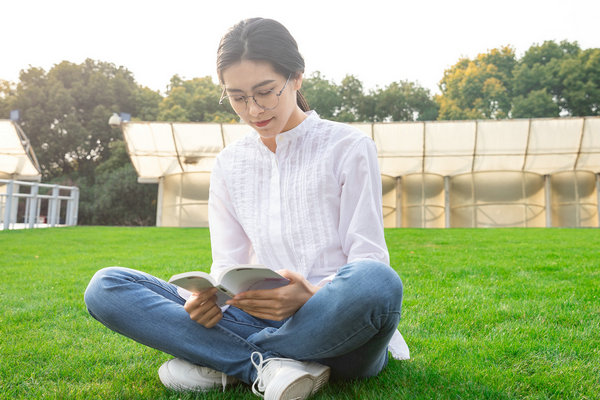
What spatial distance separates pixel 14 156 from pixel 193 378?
1941cm

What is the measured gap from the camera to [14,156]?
18.6 m

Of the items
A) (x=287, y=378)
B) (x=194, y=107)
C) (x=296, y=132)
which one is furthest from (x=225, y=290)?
(x=194, y=107)

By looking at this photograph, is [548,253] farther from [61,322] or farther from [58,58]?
[58,58]

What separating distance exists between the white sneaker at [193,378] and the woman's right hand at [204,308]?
0.23 m

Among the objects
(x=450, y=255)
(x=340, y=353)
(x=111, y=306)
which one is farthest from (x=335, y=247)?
(x=450, y=255)

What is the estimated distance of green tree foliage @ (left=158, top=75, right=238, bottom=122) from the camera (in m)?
28.9

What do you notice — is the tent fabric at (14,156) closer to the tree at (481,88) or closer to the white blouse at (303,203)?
the white blouse at (303,203)

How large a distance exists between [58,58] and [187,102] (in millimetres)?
8262

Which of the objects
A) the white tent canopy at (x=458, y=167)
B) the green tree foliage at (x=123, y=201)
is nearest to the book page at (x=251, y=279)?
the white tent canopy at (x=458, y=167)

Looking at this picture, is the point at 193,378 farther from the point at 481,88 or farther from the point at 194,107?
the point at 481,88

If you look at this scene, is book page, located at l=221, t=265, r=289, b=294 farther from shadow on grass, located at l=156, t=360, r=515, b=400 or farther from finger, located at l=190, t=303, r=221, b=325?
shadow on grass, located at l=156, t=360, r=515, b=400

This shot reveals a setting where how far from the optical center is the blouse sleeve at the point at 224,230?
7.65 feet

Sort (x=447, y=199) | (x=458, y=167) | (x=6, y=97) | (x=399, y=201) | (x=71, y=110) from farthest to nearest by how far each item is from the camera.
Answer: (x=6, y=97) < (x=71, y=110) < (x=399, y=201) < (x=447, y=199) < (x=458, y=167)

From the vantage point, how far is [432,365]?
7.66ft
